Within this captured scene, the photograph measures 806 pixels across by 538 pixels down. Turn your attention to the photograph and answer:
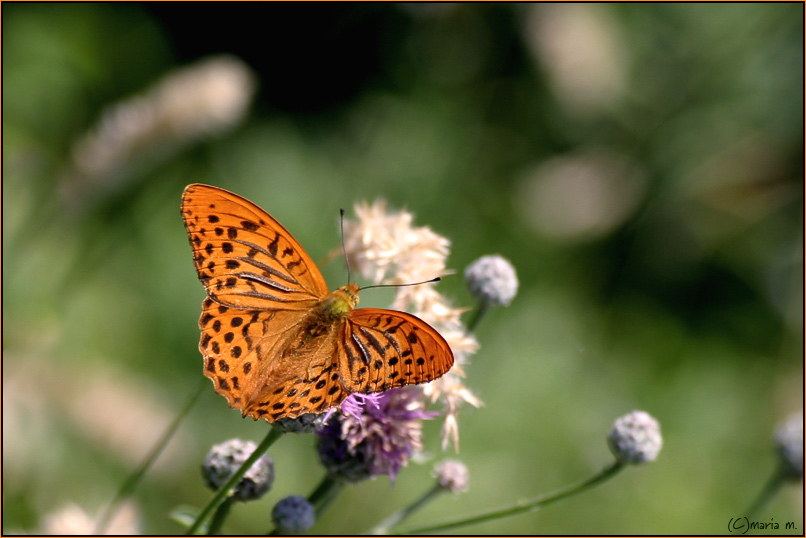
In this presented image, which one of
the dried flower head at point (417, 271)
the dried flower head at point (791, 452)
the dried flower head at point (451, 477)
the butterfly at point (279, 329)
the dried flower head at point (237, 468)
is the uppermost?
the dried flower head at point (791, 452)

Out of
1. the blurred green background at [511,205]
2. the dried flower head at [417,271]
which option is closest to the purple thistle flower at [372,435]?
the dried flower head at [417,271]

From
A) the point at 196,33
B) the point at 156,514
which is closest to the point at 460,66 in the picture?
the point at 196,33

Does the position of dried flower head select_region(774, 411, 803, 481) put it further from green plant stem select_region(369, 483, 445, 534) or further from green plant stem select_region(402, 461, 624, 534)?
green plant stem select_region(369, 483, 445, 534)

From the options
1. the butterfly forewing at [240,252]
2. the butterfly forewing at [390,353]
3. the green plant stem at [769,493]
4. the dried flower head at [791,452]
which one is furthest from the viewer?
→ the dried flower head at [791,452]

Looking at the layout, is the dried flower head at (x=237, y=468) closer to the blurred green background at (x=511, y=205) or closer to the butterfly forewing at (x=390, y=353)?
the butterfly forewing at (x=390, y=353)

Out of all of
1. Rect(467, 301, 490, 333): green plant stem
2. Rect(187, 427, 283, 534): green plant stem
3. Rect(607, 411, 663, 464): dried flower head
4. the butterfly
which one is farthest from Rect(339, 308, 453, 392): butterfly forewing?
Rect(607, 411, 663, 464): dried flower head
